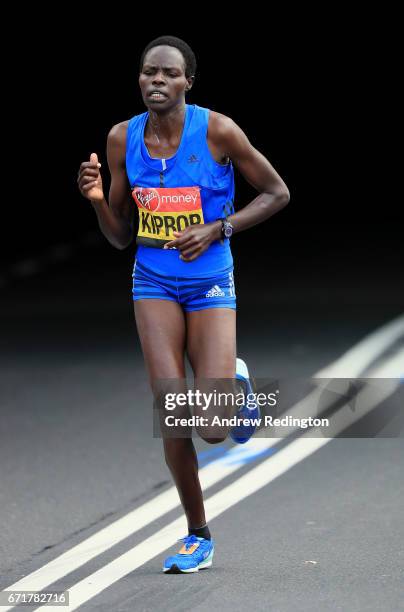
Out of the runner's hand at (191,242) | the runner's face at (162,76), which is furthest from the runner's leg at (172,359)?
the runner's face at (162,76)

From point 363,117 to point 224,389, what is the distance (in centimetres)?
2571

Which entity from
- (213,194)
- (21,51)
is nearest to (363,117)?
(21,51)

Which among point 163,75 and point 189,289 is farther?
point 189,289

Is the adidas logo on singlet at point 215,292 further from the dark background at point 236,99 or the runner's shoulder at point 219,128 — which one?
the dark background at point 236,99

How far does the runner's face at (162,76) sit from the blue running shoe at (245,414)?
1.32 m

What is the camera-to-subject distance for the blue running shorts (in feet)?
21.8

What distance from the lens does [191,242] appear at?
6.49m

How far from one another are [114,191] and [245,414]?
1181 millimetres

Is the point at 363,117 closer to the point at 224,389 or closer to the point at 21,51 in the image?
the point at 21,51

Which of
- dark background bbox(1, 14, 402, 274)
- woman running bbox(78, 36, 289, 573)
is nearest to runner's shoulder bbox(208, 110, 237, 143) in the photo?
woman running bbox(78, 36, 289, 573)

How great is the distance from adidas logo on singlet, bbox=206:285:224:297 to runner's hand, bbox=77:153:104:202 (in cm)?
63

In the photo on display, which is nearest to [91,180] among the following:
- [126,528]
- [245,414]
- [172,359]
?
[172,359]

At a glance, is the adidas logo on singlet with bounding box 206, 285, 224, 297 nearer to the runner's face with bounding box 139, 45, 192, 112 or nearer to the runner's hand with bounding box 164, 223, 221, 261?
the runner's hand with bounding box 164, 223, 221, 261

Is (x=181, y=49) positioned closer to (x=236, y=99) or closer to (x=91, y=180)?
(x=91, y=180)
